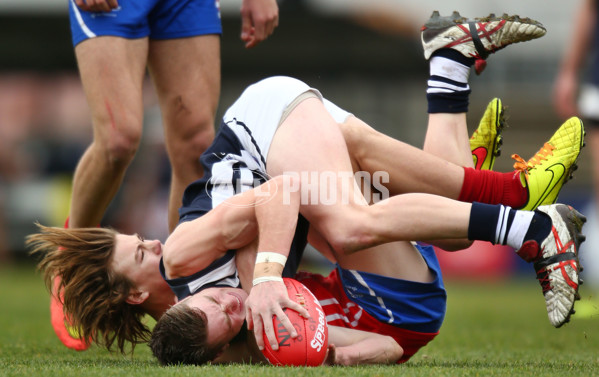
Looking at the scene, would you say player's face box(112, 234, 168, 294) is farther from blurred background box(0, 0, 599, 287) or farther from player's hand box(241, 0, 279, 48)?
blurred background box(0, 0, 599, 287)

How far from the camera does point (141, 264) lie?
4.11 metres

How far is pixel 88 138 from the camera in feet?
47.3

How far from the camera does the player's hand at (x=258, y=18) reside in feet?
16.8

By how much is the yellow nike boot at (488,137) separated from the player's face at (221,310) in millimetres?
1618

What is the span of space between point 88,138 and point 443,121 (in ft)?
35.9

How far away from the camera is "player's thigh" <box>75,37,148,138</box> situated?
4527 mm

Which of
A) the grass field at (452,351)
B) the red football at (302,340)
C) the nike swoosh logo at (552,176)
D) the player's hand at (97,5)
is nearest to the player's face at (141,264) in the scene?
the grass field at (452,351)

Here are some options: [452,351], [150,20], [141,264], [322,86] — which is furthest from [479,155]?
[322,86]

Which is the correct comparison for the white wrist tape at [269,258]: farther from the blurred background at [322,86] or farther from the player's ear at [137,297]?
the blurred background at [322,86]

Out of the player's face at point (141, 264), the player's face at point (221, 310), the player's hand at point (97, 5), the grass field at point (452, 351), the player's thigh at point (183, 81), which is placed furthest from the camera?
the player's thigh at point (183, 81)

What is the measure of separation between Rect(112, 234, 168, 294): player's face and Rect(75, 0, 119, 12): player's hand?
1.31 m

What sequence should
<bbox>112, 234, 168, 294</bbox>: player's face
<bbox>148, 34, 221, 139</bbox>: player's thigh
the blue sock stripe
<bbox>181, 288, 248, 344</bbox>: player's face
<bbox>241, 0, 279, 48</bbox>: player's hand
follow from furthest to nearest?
1. <bbox>241, 0, 279, 48</bbox>: player's hand
2. <bbox>148, 34, 221, 139</bbox>: player's thigh
3. the blue sock stripe
4. <bbox>112, 234, 168, 294</bbox>: player's face
5. <bbox>181, 288, 248, 344</bbox>: player's face

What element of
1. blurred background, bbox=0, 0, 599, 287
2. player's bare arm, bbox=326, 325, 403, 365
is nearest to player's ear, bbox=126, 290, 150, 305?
player's bare arm, bbox=326, 325, 403, 365

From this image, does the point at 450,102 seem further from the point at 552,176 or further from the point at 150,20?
the point at 150,20
